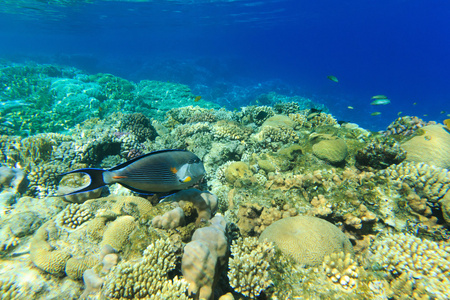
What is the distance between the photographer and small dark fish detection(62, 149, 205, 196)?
1887 millimetres

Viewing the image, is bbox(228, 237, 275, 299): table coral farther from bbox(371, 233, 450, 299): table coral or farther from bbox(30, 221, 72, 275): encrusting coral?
bbox(30, 221, 72, 275): encrusting coral

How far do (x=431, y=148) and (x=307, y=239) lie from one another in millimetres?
4850

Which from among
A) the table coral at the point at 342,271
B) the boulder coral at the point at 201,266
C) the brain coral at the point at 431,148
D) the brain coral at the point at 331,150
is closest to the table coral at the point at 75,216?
the boulder coral at the point at 201,266

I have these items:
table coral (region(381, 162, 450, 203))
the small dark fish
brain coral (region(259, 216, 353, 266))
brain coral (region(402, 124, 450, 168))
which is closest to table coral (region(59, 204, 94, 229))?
the small dark fish

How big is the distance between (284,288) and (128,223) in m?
2.33

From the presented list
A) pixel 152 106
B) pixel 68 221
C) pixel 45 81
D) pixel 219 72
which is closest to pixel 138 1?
pixel 219 72

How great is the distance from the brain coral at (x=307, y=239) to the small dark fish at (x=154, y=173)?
5.71 feet

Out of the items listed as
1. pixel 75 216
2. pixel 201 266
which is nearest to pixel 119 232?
pixel 75 216

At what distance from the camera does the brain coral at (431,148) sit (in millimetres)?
4734

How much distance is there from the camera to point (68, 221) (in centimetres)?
307

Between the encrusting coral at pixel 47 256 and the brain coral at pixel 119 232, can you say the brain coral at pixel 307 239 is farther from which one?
the encrusting coral at pixel 47 256

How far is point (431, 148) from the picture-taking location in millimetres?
4918

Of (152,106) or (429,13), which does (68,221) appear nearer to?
(152,106)

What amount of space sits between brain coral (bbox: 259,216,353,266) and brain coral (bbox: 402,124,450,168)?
12.3ft
